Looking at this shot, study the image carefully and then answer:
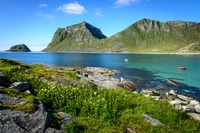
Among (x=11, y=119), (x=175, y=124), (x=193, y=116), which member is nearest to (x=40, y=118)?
(x=11, y=119)

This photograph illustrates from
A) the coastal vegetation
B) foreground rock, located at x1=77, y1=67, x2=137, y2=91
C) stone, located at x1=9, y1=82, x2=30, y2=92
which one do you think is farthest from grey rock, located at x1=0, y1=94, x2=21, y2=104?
foreground rock, located at x1=77, y1=67, x2=137, y2=91

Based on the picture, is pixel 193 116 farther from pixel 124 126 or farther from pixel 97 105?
pixel 97 105

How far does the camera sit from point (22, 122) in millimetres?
11266

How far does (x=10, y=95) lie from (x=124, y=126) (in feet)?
26.7

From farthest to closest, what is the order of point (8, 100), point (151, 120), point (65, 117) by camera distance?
1. point (151, 120)
2. point (65, 117)
3. point (8, 100)

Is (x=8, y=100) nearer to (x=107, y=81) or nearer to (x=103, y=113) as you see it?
(x=103, y=113)

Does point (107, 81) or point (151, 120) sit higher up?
point (151, 120)

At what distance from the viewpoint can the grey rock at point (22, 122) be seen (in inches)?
412

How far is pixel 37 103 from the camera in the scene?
1407 cm

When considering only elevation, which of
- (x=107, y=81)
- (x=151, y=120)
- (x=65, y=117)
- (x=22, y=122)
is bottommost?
(x=107, y=81)

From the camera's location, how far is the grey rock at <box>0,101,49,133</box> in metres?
10.5

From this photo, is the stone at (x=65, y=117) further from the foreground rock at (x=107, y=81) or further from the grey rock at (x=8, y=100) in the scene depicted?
the foreground rock at (x=107, y=81)

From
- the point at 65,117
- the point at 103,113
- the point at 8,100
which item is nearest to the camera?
the point at 8,100

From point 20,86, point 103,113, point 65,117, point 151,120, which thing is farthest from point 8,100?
point 151,120
